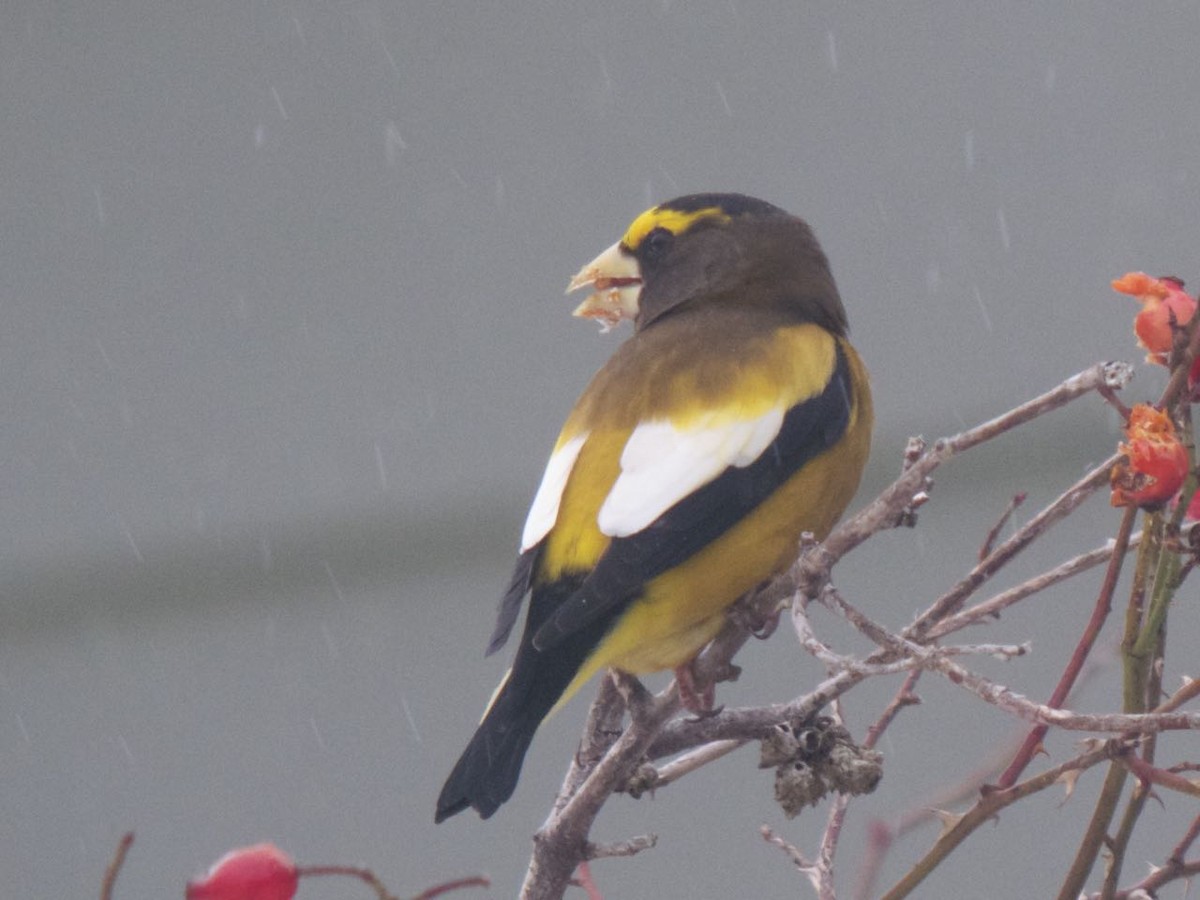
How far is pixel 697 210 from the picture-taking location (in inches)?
76.9

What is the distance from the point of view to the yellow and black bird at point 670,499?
1.30 meters

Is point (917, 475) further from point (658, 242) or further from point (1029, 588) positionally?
point (658, 242)

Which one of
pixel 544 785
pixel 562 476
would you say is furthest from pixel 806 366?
pixel 544 785

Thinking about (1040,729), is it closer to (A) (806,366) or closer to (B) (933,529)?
(A) (806,366)

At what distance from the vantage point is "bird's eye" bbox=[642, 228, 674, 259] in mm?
1948

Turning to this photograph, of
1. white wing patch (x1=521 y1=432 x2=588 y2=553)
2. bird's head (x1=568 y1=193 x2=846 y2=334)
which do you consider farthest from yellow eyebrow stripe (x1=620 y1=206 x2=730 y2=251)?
white wing patch (x1=521 y1=432 x2=588 y2=553)

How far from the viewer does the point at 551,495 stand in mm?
1483

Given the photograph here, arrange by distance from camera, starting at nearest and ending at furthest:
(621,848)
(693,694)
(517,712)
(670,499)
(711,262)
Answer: (621,848)
(693,694)
(517,712)
(670,499)
(711,262)

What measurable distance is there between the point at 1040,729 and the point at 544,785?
2133mm

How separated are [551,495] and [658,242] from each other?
581 mm

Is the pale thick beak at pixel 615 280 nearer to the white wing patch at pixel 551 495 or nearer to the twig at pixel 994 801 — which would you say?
the white wing patch at pixel 551 495

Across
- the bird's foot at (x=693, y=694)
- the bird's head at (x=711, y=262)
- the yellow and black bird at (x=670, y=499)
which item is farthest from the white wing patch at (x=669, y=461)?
the bird's head at (x=711, y=262)

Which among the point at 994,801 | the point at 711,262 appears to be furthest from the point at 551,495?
the point at 994,801

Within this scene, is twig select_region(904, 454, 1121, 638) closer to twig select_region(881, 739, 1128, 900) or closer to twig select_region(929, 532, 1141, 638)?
twig select_region(929, 532, 1141, 638)
